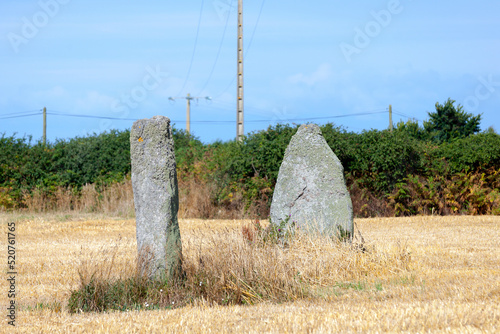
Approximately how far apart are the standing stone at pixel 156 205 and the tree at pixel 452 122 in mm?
21552

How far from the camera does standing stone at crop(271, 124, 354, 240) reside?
892 cm

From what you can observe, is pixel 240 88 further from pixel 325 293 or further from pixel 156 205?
pixel 325 293

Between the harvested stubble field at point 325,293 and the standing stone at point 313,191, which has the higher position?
the standing stone at point 313,191

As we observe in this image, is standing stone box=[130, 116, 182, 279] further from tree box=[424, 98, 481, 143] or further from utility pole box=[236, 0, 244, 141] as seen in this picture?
tree box=[424, 98, 481, 143]

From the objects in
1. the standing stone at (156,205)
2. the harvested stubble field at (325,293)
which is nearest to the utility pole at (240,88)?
the harvested stubble field at (325,293)

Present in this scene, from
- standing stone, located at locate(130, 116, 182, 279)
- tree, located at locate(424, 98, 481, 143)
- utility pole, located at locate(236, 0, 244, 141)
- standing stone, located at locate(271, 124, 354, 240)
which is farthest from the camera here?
tree, located at locate(424, 98, 481, 143)

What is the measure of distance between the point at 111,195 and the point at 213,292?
13297mm

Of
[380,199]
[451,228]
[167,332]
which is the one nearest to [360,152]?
[380,199]

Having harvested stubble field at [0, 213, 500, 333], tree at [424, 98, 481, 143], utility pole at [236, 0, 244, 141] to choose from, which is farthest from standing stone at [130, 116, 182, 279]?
tree at [424, 98, 481, 143]

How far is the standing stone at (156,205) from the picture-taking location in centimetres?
682

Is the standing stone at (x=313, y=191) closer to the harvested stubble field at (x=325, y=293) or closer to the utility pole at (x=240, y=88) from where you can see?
the harvested stubble field at (x=325, y=293)

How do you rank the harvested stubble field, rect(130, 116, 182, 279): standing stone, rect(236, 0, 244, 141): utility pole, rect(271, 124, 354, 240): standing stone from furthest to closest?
rect(236, 0, 244, 141): utility pole
rect(271, 124, 354, 240): standing stone
rect(130, 116, 182, 279): standing stone
the harvested stubble field

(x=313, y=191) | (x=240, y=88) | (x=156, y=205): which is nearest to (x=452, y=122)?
(x=240, y=88)

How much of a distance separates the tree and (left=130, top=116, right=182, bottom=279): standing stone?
2155 cm
